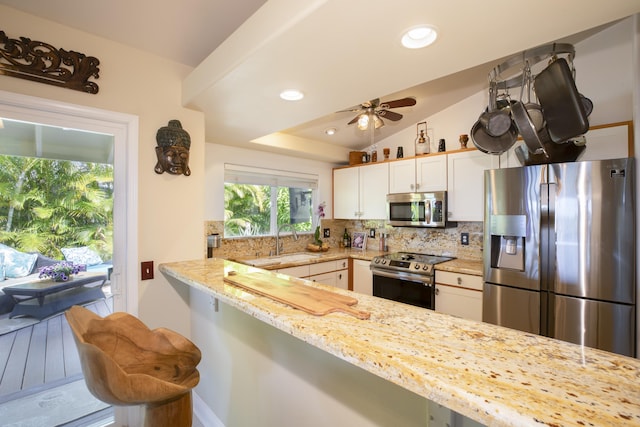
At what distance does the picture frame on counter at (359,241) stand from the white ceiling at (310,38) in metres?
2.31

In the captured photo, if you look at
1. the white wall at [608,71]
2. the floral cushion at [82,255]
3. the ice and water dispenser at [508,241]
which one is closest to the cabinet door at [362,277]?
the ice and water dispenser at [508,241]

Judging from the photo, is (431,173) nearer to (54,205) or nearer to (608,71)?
(608,71)

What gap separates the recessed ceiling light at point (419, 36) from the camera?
112 centimetres

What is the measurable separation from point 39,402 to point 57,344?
0.35 metres

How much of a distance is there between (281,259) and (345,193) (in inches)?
55.6

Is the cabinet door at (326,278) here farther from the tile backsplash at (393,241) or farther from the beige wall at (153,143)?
the beige wall at (153,143)

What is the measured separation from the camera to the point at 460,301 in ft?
8.81

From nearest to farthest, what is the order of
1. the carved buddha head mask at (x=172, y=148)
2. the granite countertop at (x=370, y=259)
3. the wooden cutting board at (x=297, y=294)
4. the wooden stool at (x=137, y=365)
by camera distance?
the wooden stool at (x=137, y=365)
the wooden cutting board at (x=297, y=294)
the carved buddha head mask at (x=172, y=148)
the granite countertop at (x=370, y=259)

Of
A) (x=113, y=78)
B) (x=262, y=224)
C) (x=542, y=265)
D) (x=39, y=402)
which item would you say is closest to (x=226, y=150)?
(x=262, y=224)

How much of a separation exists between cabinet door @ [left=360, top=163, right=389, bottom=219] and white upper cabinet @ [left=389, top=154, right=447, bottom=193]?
103mm

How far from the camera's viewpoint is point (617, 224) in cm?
180

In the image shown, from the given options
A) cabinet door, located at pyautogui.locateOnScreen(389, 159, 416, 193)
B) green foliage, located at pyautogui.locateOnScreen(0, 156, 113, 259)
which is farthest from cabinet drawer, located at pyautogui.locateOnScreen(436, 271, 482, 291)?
green foliage, located at pyautogui.locateOnScreen(0, 156, 113, 259)

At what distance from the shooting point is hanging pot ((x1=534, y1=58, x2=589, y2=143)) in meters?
1.51

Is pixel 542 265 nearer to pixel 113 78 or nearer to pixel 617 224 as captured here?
pixel 617 224
